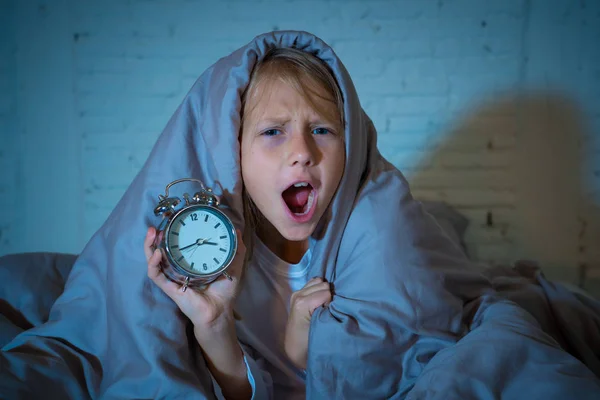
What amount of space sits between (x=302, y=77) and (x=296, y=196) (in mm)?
265

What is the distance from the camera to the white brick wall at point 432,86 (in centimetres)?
208

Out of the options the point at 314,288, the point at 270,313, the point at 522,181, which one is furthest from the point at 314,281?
the point at 522,181

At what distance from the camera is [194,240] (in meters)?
0.93

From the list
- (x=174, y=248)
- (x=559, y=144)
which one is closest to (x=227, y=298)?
(x=174, y=248)

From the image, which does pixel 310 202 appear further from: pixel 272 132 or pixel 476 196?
pixel 476 196

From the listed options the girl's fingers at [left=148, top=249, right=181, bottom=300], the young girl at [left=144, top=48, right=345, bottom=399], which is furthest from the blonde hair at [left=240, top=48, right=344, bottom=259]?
the girl's fingers at [left=148, top=249, right=181, bottom=300]

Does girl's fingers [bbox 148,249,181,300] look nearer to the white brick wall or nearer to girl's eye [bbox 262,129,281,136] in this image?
girl's eye [bbox 262,129,281,136]

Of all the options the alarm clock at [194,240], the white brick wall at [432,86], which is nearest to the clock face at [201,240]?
the alarm clock at [194,240]

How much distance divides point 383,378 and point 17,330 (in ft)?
2.78

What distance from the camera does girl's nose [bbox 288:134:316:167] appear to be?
101 cm

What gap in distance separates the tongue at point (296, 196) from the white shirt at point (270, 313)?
0.47 feet

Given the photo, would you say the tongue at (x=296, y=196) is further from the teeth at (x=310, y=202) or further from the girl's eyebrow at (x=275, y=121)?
the girl's eyebrow at (x=275, y=121)

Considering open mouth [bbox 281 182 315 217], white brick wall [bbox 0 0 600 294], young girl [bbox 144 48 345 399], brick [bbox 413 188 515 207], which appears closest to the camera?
young girl [bbox 144 48 345 399]

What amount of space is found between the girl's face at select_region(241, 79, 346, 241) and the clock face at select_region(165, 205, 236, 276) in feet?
0.51
